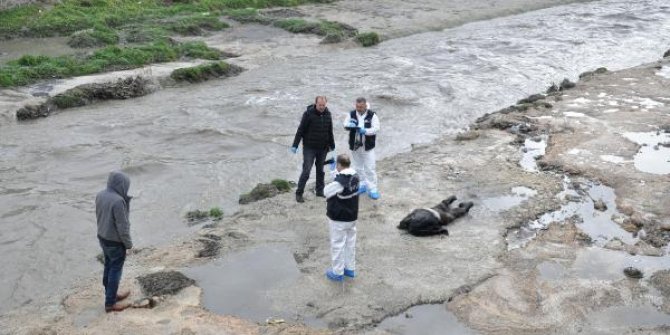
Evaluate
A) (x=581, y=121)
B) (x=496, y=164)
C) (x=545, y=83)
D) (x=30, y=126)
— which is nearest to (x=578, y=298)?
(x=496, y=164)

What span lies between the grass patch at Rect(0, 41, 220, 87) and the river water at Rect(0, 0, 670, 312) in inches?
127

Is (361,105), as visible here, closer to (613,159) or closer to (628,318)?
(628,318)

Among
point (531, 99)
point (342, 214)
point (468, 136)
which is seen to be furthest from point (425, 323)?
point (531, 99)

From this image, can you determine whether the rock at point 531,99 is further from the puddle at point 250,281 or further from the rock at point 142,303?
the rock at point 142,303

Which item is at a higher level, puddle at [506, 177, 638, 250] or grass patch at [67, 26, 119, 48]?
grass patch at [67, 26, 119, 48]

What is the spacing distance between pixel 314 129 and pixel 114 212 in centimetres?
493

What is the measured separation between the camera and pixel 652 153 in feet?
52.7

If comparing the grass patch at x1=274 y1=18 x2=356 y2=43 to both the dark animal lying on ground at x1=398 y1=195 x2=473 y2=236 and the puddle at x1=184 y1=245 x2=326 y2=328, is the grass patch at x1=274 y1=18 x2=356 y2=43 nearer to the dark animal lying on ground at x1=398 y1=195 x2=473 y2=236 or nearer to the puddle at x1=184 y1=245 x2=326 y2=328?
the dark animal lying on ground at x1=398 y1=195 x2=473 y2=236

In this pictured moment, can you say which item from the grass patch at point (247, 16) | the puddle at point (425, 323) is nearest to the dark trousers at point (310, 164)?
the puddle at point (425, 323)

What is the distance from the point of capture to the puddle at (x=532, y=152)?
50.2ft

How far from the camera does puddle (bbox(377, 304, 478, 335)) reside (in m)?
8.95

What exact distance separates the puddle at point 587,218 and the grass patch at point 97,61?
56.5 feet

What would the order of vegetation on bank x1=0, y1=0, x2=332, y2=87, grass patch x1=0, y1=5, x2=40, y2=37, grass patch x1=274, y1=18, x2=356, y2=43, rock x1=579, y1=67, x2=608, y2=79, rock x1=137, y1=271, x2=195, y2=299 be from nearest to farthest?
1. rock x1=137, y1=271, x2=195, y2=299
2. vegetation on bank x1=0, y1=0, x2=332, y2=87
3. rock x1=579, y1=67, x2=608, y2=79
4. grass patch x1=0, y1=5, x2=40, y2=37
5. grass patch x1=274, y1=18, x2=356, y2=43

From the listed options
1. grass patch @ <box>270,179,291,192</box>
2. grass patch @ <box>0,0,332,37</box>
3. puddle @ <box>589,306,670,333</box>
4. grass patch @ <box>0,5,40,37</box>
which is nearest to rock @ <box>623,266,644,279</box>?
puddle @ <box>589,306,670,333</box>
